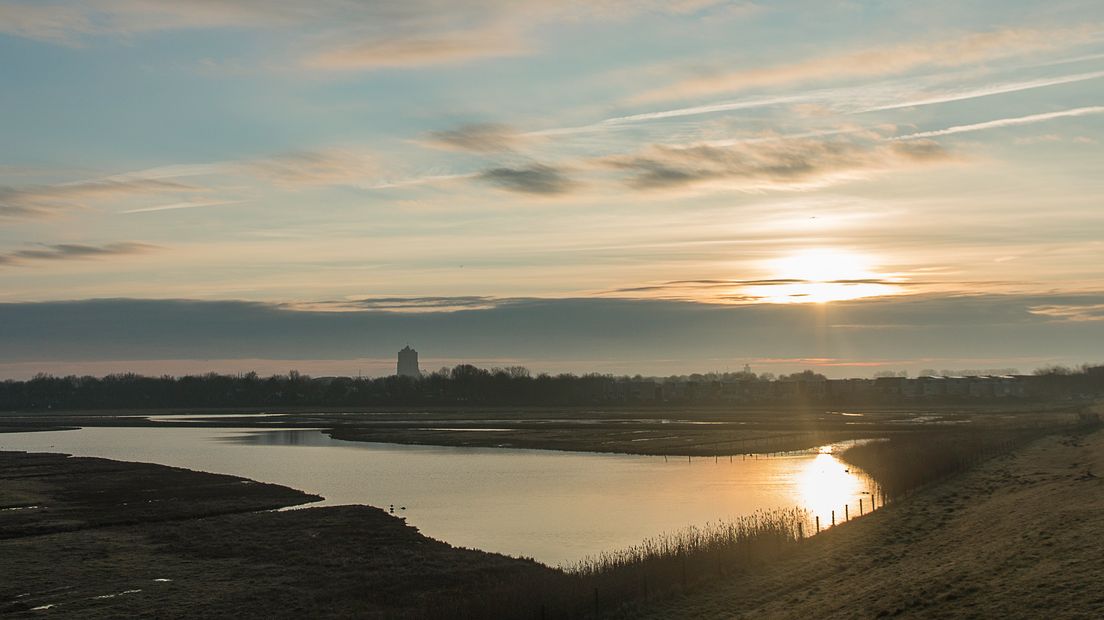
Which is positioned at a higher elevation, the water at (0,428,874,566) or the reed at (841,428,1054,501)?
the reed at (841,428,1054,501)

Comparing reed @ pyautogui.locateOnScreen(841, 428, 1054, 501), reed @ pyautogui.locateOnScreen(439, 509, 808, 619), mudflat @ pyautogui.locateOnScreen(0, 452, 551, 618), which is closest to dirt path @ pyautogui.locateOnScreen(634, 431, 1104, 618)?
reed @ pyautogui.locateOnScreen(439, 509, 808, 619)

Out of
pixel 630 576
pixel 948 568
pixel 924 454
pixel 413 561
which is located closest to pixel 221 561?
pixel 413 561

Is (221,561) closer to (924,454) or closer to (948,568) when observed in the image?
(948,568)

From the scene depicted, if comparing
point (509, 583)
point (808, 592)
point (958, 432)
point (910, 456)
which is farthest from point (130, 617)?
point (958, 432)

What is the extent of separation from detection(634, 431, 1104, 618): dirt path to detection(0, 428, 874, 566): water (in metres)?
6.71

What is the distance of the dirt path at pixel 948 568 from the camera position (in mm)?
21781

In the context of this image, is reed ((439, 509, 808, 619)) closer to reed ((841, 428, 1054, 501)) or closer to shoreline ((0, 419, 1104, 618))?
shoreline ((0, 419, 1104, 618))

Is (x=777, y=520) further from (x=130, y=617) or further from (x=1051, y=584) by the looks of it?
(x=130, y=617)

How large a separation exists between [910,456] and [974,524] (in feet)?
104

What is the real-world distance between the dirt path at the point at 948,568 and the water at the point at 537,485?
6711mm

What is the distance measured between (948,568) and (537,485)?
33.9m

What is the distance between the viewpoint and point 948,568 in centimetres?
2592

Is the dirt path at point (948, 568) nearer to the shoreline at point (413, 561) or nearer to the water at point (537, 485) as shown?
the shoreline at point (413, 561)

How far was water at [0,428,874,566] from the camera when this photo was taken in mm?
40500
